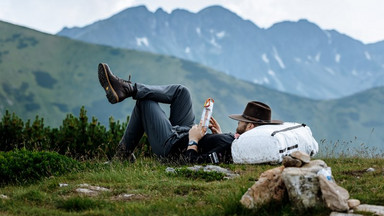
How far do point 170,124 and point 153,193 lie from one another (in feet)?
9.52

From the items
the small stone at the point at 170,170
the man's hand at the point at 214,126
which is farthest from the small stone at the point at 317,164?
the man's hand at the point at 214,126

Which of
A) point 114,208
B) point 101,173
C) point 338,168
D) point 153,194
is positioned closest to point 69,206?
point 114,208

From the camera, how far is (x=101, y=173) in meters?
8.47

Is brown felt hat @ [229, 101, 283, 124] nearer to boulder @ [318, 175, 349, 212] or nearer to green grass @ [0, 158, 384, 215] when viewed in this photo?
green grass @ [0, 158, 384, 215]

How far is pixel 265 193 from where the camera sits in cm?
553

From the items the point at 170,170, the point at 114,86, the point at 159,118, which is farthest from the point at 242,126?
the point at 114,86

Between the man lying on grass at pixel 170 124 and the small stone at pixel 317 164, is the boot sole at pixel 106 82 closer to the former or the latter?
the man lying on grass at pixel 170 124

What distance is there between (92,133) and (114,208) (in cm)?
867

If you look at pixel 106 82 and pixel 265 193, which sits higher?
pixel 106 82

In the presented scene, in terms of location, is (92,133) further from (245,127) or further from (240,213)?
(240,213)

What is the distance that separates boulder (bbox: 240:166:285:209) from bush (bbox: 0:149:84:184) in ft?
14.3

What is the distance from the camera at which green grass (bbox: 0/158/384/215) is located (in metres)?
5.92

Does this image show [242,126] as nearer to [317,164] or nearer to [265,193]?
[317,164]

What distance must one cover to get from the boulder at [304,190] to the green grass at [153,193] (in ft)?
0.42
